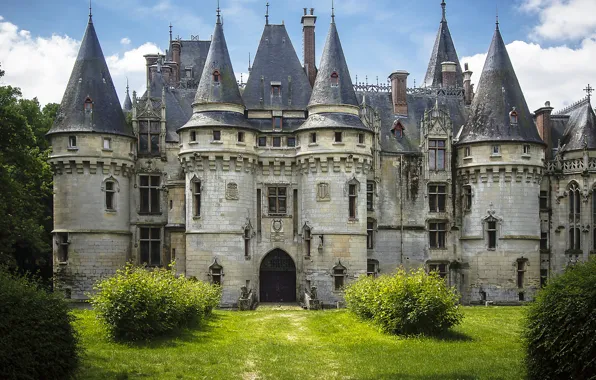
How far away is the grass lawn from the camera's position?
779 inches

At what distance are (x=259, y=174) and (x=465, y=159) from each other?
12.2m

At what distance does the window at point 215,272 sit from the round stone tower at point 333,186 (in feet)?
15.3

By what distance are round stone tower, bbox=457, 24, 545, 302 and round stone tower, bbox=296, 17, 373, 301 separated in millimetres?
7057

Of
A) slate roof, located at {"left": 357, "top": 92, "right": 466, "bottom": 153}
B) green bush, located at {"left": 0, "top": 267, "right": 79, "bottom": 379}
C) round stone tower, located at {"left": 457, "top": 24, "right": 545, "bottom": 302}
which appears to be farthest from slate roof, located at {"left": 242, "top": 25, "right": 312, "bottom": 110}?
green bush, located at {"left": 0, "top": 267, "right": 79, "bottom": 379}

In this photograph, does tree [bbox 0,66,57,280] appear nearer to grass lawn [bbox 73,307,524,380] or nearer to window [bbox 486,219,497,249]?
grass lawn [bbox 73,307,524,380]

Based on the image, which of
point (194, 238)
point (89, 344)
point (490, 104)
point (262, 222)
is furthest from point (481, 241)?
point (89, 344)

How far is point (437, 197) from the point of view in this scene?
152 ft

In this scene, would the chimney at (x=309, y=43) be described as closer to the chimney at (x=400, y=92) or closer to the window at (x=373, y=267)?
the chimney at (x=400, y=92)

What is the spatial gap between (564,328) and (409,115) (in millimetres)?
32604

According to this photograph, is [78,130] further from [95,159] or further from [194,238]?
[194,238]

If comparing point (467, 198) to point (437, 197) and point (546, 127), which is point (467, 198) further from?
point (546, 127)

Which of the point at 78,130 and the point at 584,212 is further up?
the point at 78,130

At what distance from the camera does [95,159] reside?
138 ft

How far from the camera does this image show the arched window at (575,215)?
155 feet
